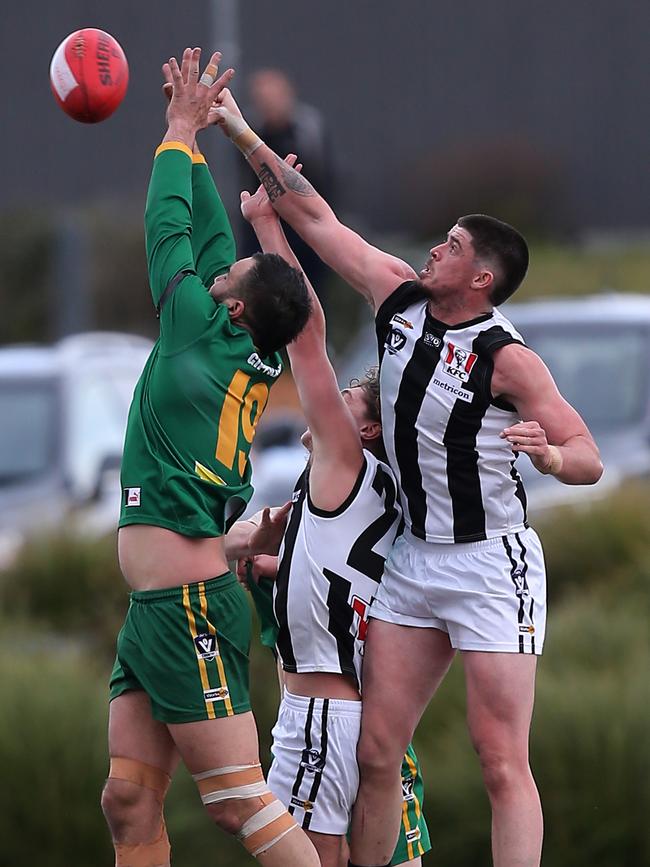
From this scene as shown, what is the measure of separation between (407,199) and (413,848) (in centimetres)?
2328

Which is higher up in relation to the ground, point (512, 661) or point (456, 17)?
point (456, 17)

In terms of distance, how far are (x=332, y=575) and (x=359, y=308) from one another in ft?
50.3

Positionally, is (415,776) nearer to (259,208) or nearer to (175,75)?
(259,208)

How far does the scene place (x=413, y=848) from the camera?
5672mm

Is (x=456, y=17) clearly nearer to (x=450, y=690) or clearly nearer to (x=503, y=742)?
(x=450, y=690)

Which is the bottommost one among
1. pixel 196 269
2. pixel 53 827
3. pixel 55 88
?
pixel 53 827

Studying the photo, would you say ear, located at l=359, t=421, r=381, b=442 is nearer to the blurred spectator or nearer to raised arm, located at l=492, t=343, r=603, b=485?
raised arm, located at l=492, t=343, r=603, b=485

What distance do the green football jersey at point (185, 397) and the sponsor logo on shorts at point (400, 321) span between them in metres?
0.49

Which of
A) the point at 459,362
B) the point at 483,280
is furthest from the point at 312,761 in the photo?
the point at 483,280

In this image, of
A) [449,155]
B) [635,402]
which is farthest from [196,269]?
[449,155]

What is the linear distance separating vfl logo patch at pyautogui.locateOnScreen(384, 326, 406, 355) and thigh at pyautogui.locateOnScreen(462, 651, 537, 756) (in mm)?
1013

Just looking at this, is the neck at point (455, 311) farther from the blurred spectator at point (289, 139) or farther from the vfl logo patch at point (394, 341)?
the blurred spectator at point (289, 139)

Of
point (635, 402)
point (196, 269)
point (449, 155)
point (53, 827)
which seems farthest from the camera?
point (449, 155)

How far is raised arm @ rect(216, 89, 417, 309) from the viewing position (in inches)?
220
